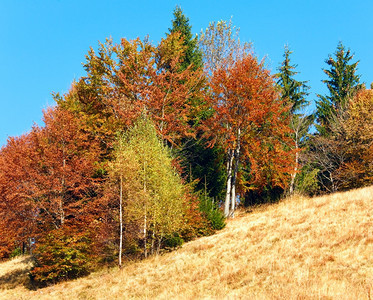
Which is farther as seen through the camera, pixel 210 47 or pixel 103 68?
pixel 210 47

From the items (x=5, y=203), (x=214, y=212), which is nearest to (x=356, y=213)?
(x=214, y=212)

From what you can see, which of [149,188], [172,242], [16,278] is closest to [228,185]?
[172,242]

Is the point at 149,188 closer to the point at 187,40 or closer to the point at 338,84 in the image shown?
the point at 187,40

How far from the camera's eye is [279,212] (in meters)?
21.0

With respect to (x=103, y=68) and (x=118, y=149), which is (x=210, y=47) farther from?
(x=118, y=149)

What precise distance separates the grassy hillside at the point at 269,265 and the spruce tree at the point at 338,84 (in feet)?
63.4

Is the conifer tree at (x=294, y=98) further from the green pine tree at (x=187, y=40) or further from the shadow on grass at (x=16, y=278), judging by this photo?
the shadow on grass at (x=16, y=278)

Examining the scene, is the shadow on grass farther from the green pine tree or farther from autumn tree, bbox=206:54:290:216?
the green pine tree

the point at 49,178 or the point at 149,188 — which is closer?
the point at 149,188

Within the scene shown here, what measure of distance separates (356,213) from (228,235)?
721 centimetres

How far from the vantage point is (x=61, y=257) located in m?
19.6

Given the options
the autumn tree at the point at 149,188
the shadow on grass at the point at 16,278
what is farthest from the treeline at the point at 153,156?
the shadow on grass at the point at 16,278

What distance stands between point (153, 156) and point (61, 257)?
881cm

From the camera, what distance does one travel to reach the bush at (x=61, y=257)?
63.0 ft
